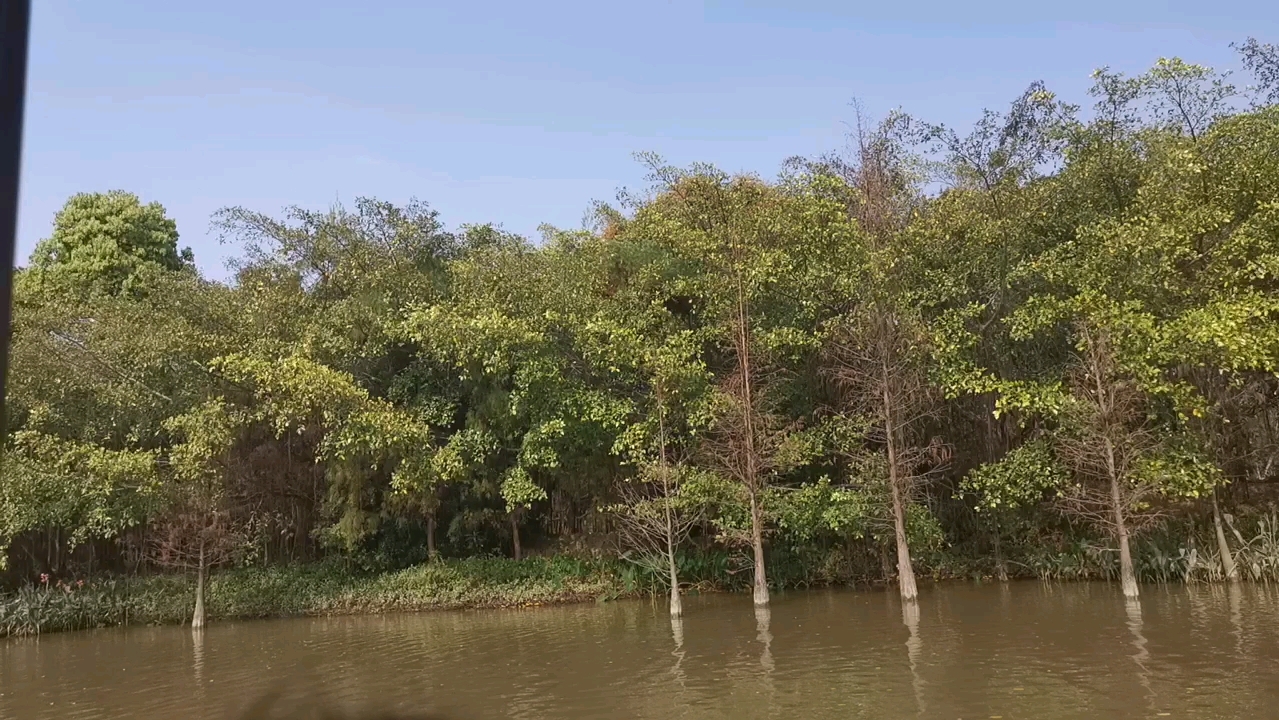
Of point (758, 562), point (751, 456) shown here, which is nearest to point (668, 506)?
point (751, 456)

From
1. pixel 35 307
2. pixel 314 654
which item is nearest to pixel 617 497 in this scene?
pixel 314 654

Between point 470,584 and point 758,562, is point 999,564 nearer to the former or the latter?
point 758,562

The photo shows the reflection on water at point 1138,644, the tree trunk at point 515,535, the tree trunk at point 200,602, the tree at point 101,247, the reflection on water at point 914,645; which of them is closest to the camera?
the reflection on water at point 1138,644

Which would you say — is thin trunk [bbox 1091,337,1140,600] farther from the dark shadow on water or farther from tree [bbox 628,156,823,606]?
the dark shadow on water

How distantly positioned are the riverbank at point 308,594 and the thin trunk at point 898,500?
258 inches

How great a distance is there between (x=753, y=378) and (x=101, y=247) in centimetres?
2030

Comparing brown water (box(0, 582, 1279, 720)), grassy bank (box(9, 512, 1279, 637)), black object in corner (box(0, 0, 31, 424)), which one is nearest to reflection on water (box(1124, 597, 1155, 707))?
brown water (box(0, 582, 1279, 720))

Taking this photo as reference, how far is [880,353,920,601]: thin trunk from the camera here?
16531 millimetres

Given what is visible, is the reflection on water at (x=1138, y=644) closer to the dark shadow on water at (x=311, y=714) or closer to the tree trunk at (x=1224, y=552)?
the tree trunk at (x=1224, y=552)

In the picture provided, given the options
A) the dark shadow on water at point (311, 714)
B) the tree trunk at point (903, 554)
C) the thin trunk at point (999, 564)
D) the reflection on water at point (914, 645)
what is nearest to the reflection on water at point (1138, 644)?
the reflection on water at point (914, 645)

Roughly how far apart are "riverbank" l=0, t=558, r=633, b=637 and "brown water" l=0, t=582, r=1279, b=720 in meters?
1.90

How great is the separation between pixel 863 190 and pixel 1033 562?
884 centimetres

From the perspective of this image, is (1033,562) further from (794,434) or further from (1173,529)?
→ (794,434)

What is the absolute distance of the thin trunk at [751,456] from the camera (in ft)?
55.8
